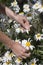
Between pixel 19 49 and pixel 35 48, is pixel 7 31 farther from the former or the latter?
pixel 19 49

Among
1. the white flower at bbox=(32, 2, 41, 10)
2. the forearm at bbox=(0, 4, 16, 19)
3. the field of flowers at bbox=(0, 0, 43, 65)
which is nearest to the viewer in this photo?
the forearm at bbox=(0, 4, 16, 19)

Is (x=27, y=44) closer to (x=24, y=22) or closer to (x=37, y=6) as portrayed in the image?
(x=37, y=6)

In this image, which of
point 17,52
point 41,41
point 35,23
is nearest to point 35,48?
point 41,41

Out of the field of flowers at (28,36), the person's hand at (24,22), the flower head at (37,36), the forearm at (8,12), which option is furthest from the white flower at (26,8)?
the person's hand at (24,22)

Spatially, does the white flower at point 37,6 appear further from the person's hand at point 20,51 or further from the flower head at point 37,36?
the person's hand at point 20,51

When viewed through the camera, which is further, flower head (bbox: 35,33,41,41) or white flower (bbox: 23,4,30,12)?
white flower (bbox: 23,4,30,12)

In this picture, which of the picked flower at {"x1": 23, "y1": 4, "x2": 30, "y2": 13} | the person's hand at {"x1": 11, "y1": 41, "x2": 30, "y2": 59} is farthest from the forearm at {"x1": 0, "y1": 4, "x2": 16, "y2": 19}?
the picked flower at {"x1": 23, "y1": 4, "x2": 30, "y2": 13}

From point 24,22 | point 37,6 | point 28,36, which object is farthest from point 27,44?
point 24,22

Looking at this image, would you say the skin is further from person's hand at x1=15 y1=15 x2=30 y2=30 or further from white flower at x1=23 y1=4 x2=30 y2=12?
white flower at x1=23 y1=4 x2=30 y2=12
